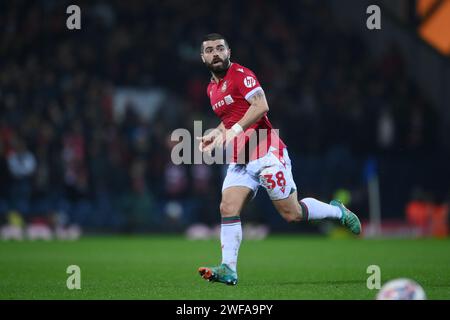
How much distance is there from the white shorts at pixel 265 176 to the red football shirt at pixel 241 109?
0.25 feet

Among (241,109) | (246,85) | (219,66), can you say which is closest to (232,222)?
(241,109)

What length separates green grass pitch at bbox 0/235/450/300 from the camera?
8.21 metres

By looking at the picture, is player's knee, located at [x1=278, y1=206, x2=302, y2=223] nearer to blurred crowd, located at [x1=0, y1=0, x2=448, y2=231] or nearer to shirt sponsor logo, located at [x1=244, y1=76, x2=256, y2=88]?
shirt sponsor logo, located at [x1=244, y1=76, x2=256, y2=88]

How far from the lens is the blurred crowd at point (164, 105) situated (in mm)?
20562

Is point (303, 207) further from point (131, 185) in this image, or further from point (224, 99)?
point (131, 185)

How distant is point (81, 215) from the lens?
68.3 feet

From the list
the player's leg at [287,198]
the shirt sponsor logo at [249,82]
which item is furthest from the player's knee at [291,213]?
the shirt sponsor logo at [249,82]

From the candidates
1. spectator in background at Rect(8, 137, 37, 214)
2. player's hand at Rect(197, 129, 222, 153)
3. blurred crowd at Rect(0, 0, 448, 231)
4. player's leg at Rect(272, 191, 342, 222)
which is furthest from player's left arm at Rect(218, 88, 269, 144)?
spectator in background at Rect(8, 137, 37, 214)

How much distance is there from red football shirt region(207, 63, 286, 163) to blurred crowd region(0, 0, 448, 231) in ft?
37.9

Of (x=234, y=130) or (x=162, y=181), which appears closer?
(x=234, y=130)

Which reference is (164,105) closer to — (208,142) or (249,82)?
(249,82)

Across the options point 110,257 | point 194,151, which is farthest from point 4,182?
point 110,257
